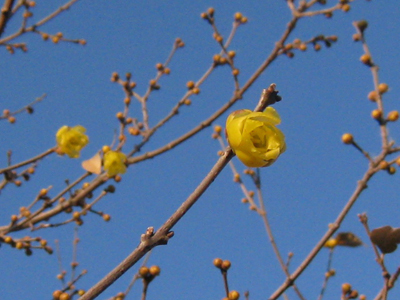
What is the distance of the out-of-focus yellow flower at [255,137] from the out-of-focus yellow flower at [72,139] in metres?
2.54

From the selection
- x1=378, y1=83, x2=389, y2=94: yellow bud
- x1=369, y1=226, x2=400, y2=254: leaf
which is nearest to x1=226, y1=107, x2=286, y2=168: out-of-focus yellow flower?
x1=369, y1=226, x2=400, y2=254: leaf

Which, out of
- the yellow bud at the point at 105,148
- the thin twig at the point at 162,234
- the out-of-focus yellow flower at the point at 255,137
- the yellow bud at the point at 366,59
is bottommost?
the thin twig at the point at 162,234

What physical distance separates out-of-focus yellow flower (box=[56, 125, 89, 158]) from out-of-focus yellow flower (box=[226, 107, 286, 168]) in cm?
254

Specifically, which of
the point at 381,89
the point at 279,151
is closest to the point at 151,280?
the point at 279,151

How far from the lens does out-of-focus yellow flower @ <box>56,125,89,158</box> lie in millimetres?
3764

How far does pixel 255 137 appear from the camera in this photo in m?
1.43

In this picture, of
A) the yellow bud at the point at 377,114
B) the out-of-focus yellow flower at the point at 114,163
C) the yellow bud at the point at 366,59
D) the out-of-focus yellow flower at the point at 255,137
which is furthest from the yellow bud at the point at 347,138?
the out-of-focus yellow flower at the point at 114,163

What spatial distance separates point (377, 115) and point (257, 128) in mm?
1247

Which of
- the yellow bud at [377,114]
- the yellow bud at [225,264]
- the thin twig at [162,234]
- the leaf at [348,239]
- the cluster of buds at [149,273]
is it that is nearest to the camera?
the thin twig at [162,234]

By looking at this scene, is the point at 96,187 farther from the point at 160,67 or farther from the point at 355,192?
the point at 355,192

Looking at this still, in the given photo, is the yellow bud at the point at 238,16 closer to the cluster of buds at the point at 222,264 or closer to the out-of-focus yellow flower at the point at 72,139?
the out-of-focus yellow flower at the point at 72,139

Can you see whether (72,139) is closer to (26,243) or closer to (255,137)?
(26,243)

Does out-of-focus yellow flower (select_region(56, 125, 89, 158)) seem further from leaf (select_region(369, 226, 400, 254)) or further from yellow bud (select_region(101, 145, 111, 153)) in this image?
leaf (select_region(369, 226, 400, 254))

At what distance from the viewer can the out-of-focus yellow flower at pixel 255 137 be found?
1323mm
